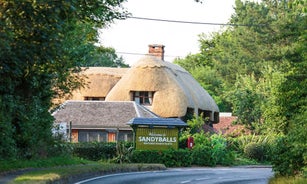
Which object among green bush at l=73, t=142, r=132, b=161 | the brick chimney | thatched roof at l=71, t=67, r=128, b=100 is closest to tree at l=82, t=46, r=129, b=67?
the brick chimney

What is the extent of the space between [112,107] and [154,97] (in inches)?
223

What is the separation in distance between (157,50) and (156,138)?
25.2 m

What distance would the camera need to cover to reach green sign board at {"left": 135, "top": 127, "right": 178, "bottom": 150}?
1612 inches

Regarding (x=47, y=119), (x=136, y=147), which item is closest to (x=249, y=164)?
(x=136, y=147)

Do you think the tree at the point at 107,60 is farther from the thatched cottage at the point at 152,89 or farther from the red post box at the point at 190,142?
the red post box at the point at 190,142

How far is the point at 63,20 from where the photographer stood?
18.5 metres

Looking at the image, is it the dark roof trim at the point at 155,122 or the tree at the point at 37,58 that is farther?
the dark roof trim at the point at 155,122

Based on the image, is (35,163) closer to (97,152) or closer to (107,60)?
(97,152)

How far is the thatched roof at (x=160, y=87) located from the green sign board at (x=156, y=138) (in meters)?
14.1

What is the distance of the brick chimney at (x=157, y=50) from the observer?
212 ft

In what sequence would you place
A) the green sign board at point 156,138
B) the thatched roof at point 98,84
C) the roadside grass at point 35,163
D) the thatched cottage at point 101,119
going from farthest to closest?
the thatched roof at point 98,84 → the thatched cottage at point 101,119 → the green sign board at point 156,138 → the roadside grass at point 35,163

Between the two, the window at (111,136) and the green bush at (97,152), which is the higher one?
the window at (111,136)

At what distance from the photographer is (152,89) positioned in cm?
5709

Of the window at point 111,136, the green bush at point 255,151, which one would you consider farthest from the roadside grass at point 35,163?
the green bush at point 255,151
